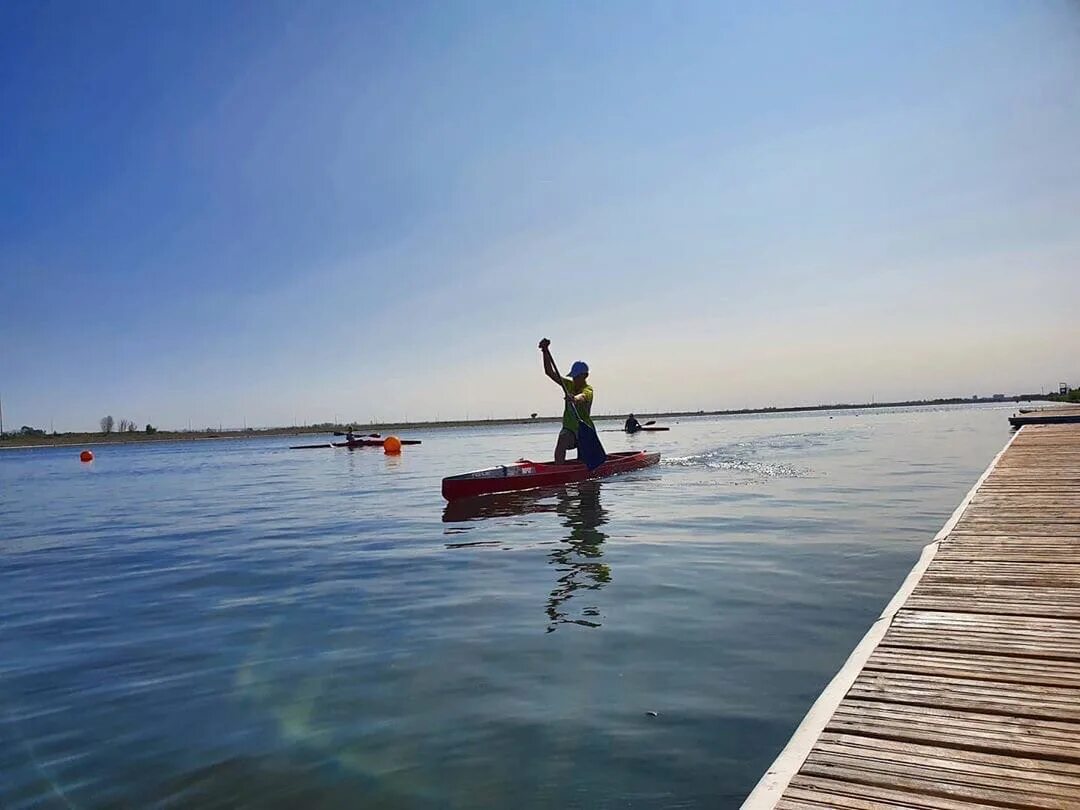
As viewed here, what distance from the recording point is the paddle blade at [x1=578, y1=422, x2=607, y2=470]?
19.0m

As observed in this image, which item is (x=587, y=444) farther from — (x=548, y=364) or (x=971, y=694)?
(x=971, y=694)

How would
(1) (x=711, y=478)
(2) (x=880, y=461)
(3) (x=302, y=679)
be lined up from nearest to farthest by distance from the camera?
1. (3) (x=302, y=679)
2. (1) (x=711, y=478)
3. (2) (x=880, y=461)

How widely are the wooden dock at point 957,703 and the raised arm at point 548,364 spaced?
34.9 feet

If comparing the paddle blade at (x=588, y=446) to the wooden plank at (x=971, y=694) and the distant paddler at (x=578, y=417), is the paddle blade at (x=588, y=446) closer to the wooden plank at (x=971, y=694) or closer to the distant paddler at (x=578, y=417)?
the distant paddler at (x=578, y=417)

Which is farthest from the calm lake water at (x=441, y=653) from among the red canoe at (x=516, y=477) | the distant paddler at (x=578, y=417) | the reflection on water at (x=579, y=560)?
the distant paddler at (x=578, y=417)

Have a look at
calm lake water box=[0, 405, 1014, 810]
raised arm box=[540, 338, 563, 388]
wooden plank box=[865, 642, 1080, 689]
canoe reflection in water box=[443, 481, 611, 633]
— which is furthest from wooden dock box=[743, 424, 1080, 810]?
raised arm box=[540, 338, 563, 388]

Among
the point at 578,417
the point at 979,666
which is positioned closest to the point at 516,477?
the point at 578,417

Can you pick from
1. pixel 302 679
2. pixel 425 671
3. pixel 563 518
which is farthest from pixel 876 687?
pixel 563 518

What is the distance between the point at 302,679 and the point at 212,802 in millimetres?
1815

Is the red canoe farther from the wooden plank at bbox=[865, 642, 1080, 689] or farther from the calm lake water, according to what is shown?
the wooden plank at bbox=[865, 642, 1080, 689]

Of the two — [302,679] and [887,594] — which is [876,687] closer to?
[887,594]

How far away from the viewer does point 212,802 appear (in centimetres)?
397

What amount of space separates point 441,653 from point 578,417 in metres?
12.8

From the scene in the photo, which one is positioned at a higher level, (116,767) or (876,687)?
(876,687)
